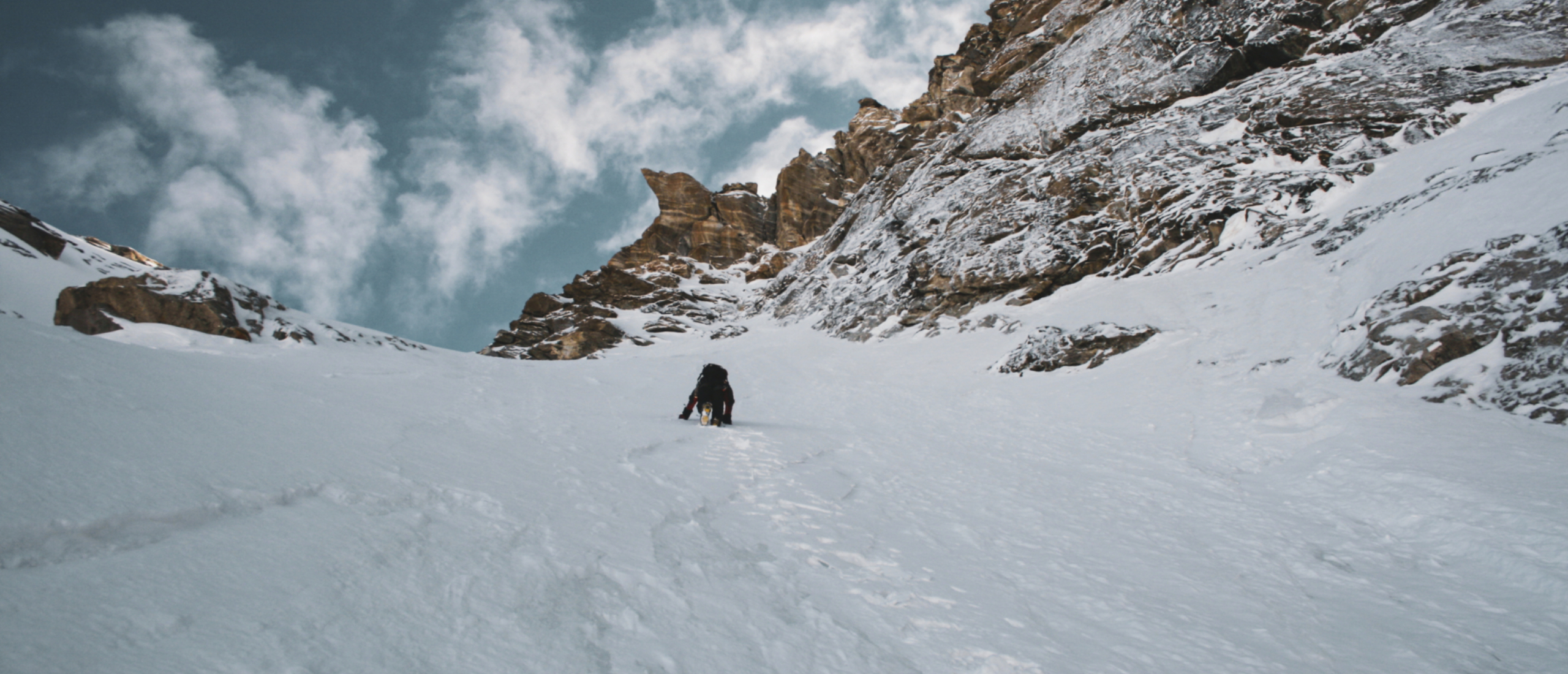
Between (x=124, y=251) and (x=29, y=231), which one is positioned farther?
(x=124, y=251)

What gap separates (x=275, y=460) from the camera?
3703 mm

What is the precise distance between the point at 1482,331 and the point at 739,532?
9770mm

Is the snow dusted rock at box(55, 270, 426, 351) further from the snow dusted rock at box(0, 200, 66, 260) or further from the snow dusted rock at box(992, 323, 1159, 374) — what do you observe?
the snow dusted rock at box(0, 200, 66, 260)

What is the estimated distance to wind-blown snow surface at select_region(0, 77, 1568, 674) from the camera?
7.43 ft

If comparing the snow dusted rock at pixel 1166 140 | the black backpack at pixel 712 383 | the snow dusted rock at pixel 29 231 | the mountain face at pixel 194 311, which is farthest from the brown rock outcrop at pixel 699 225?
the black backpack at pixel 712 383

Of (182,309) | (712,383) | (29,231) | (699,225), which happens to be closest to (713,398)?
(712,383)

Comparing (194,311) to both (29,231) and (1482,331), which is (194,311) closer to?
(1482,331)

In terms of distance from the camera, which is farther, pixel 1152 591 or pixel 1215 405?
pixel 1215 405

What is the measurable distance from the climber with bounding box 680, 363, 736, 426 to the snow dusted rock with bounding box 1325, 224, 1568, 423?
358 inches

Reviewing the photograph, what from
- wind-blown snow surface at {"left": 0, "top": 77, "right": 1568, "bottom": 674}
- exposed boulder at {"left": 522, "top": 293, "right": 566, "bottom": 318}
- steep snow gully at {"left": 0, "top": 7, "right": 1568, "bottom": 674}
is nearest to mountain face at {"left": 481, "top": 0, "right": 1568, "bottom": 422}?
steep snow gully at {"left": 0, "top": 7, "right": 1568, "bottom": 674}

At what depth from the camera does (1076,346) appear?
537 inches

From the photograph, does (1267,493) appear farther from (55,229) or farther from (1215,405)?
(55,229)

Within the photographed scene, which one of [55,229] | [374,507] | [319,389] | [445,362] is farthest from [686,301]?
[374,507]

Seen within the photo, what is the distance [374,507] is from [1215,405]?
10.6m
